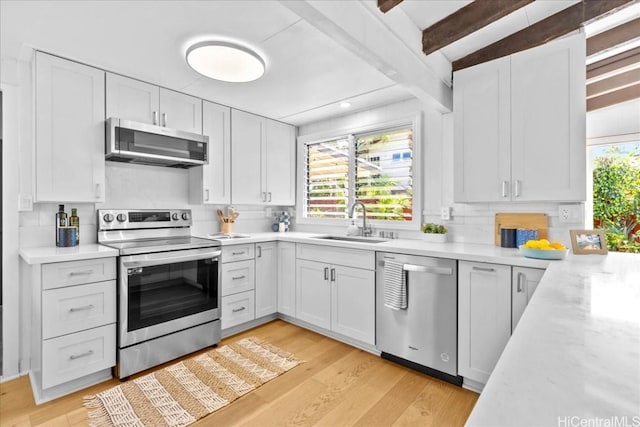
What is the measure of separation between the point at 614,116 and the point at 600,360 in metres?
3.39

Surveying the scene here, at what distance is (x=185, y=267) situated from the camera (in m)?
2.64

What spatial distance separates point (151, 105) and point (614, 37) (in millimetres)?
3652

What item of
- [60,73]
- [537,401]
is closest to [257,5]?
[60,73]

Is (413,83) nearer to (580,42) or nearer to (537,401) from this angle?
(580,42)

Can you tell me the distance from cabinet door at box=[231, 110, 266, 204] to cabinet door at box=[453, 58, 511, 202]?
2.13 m

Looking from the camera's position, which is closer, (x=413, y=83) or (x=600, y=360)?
(x=600, y=360)

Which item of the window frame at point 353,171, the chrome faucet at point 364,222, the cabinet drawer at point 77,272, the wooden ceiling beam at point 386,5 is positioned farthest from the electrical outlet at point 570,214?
the cabinet drawer at point 77,272


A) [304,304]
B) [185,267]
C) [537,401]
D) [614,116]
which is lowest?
[304,304]

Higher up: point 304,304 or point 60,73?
point 60,73

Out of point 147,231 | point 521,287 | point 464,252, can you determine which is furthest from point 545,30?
point 147,231

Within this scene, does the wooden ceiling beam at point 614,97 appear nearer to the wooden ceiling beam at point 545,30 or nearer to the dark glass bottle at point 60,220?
the wooden ceiling beam at point 545,30

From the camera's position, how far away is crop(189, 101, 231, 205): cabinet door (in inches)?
126

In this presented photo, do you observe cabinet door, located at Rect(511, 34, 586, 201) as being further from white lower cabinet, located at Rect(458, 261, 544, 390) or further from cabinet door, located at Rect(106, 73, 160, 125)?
cabinet door, located at Rect(106, 73, 160, 125)

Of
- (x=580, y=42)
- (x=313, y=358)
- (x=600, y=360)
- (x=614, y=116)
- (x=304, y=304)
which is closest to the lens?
(x=600, y=360)
